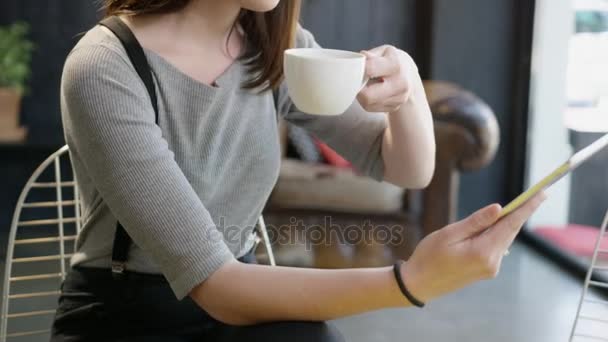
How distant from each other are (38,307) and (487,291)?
5.53 ft

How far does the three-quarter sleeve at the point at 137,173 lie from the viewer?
0.97 meters

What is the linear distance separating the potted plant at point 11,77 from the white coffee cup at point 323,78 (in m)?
2.80

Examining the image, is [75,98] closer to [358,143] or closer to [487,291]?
[358,143]

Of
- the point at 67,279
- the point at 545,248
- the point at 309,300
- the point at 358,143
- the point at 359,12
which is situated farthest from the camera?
the point at 359,12

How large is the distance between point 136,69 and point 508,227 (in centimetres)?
55

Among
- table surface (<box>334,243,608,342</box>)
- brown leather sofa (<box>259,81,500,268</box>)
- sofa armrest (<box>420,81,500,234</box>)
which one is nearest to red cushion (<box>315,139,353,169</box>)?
brown leather sofa (<box>259,81,500,268</box>)

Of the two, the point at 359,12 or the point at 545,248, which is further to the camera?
the point at 359,12

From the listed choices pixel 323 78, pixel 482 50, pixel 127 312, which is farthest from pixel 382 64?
pixel 482 50

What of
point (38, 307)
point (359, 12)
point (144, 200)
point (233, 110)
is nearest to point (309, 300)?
point (144, 200)

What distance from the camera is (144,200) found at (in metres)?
0.97

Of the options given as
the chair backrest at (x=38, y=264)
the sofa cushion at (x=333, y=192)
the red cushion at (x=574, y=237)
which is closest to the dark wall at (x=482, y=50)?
the red cushion at (x=574, y=237)

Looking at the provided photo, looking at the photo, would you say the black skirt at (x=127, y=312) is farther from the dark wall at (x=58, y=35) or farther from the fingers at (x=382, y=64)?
the dark wall at (x=58, y=35)

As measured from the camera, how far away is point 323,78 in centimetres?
86

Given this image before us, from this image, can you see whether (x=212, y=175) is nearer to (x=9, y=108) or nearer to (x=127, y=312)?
(x=127, y=312)
